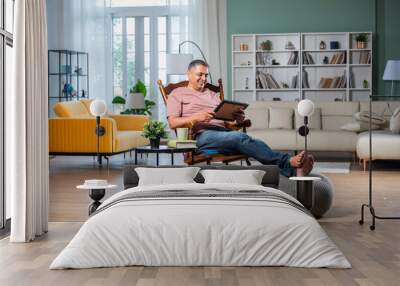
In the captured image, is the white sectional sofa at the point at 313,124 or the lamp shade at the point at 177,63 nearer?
the white sectional sofa at the point at 313,124

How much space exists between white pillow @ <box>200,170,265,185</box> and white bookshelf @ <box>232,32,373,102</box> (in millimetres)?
7361

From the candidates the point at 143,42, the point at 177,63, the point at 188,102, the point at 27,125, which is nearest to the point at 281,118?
the point at 177,63

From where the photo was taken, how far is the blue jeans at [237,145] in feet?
24.4

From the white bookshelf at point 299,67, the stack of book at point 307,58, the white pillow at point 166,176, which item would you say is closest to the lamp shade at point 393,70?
the white bookshelf at point 299,67

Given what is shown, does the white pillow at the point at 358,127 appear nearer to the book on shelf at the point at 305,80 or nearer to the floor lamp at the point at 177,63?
the book on shelf at the point at 305,80

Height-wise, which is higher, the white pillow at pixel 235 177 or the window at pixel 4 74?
the window at pixel 4 74

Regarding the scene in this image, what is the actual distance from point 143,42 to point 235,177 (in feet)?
29.0

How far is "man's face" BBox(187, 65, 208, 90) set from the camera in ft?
28.4

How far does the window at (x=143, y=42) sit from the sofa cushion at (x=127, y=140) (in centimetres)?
255

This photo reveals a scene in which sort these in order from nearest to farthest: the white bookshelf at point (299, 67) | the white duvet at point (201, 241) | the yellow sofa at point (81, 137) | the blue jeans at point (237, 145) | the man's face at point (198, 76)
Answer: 1. the white duvet at point (201, 241)
2. the blue jeans at point (237, 145)
3. the man's face at point (198, 76)
4. the yellow sofa at point (81, 137)
5. the white bookshelf at point (299, 67)

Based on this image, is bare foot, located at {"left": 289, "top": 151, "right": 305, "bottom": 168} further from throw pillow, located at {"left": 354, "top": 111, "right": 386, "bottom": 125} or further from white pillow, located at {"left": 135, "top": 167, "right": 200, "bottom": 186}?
throw pillow, located at {"left": 354, "top": 111, "right": 386, "bottom": 125}

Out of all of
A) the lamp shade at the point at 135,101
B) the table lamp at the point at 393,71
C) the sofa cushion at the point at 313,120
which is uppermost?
the table lamp at the point at 393,71

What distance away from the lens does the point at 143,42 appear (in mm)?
14039

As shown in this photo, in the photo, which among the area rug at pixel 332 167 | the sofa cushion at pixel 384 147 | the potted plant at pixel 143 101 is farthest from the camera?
the potted plant at pixel 143 101
